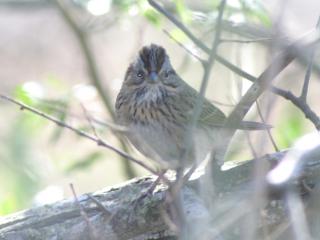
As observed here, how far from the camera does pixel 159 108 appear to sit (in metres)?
4.96

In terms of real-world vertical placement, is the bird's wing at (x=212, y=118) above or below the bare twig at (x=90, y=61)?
below

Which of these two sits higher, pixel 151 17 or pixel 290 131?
pixel 151 17

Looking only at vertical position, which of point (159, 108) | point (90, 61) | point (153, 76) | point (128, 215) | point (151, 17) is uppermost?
point (90, 61)

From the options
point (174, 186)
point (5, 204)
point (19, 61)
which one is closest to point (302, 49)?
point (174, 186)

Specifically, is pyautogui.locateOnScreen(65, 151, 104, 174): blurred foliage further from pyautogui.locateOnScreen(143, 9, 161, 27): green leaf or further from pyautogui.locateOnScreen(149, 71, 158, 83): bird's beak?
pyautogui.locateOnScreen(143, 9, 161, 27): green leaf

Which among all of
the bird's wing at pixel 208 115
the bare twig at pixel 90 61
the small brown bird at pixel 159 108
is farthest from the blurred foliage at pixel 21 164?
the bird's wing at pixel 208 115

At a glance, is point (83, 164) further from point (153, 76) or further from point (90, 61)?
point (153, 76)

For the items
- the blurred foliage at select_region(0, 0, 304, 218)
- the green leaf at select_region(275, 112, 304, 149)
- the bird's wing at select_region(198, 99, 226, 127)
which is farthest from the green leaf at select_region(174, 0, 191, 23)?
the green leaf at select_region(275, 112, 304, 149)

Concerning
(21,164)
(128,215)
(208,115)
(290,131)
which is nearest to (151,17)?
(208,115)

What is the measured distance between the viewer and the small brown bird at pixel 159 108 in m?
4.81

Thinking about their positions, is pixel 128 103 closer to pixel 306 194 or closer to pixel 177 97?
pixel 177 97

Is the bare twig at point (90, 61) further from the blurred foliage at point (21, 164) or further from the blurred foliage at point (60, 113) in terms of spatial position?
the blurred foliage at point (21, 164)

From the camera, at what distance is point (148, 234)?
4.21m

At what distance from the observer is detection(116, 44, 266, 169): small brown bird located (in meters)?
4.81
